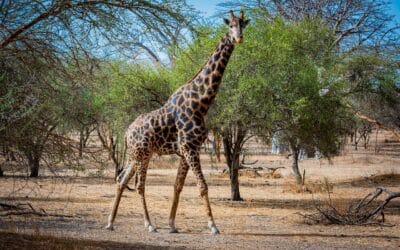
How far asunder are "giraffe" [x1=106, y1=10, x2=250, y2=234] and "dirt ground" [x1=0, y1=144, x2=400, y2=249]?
A: 84cm

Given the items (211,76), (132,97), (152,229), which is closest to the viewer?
(152,229)

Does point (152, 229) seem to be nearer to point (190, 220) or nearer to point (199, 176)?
point (199, 176)

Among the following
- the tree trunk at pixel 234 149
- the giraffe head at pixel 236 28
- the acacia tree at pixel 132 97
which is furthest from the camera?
the acacia tree at pixel 132 97

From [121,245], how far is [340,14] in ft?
79.2

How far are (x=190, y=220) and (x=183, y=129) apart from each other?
111 inches

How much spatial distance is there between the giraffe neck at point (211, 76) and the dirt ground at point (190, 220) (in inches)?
102

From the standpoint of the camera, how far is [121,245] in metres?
9.16

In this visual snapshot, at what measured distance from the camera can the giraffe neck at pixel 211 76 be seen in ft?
36.7

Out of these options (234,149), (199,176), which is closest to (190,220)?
(199,176)

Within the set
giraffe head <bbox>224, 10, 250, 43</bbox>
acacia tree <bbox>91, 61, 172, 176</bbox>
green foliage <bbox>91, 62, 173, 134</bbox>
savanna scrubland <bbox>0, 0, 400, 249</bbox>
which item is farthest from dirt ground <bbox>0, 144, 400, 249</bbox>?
giraffe head <bbox>224, 10, 250, 43</bbox>

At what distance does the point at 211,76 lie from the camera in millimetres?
11305

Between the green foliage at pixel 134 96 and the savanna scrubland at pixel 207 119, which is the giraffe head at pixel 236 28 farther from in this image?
the green foliage at pixel 134 96

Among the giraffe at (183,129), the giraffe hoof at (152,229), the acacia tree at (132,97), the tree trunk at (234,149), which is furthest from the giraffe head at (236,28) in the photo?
the acacia tree at (132,97)

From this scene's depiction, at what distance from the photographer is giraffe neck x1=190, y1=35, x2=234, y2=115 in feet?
36.7
